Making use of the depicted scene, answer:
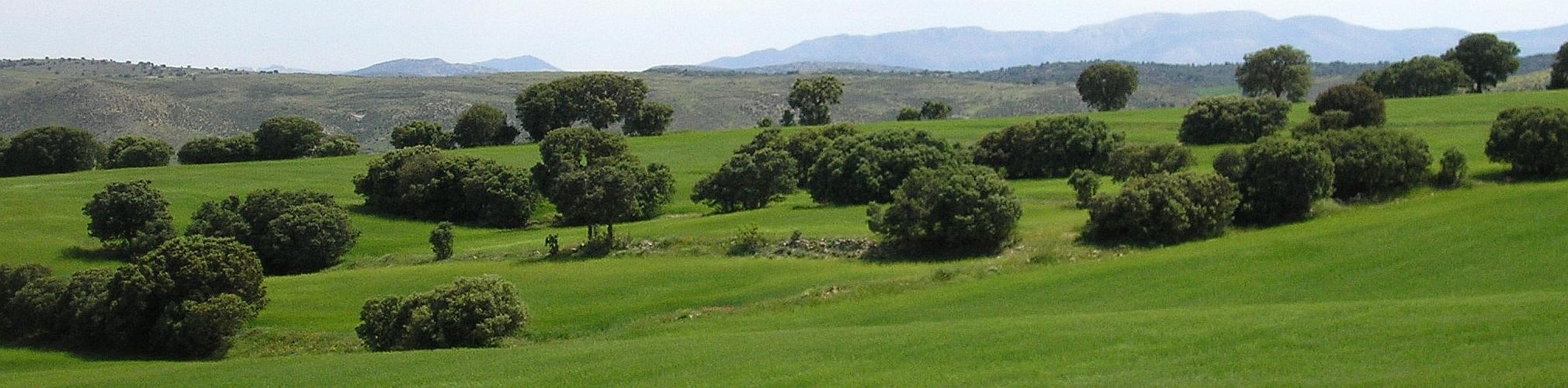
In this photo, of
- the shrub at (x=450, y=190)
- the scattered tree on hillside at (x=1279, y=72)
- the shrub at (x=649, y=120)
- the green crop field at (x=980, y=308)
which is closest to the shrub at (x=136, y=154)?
the shrub at (x=450, y=190)

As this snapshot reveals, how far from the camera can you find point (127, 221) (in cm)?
6825

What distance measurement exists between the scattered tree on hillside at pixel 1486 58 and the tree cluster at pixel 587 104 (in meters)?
107

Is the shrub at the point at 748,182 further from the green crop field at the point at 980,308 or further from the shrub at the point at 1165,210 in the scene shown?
the shrub at the point at 1165,210

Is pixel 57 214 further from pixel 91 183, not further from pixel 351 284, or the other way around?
pixel 351 284

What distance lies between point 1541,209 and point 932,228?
25.8 meters

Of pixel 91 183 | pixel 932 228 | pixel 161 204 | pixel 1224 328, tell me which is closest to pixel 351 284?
pixel 161 204

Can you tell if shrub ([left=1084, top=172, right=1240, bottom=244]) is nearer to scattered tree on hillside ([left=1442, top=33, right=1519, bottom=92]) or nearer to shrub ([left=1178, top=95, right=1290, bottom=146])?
shrub ([left=1178, top=95, right=1290, bottom=146])

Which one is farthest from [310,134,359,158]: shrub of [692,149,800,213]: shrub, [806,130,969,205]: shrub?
[806,130,969,205]: shrub

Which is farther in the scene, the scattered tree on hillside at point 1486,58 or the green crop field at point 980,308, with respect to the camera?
the scattered tree on hillside at point 1486,58

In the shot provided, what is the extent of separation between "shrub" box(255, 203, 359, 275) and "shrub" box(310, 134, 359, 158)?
67106 millimetres

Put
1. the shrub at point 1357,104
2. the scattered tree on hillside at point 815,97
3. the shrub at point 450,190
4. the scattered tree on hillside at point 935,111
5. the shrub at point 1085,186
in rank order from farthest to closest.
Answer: the scattered tree on hillside at point 935,111 < the scattered tree on hillside at point 815,97 < the shrub at point 1357,104 < the shrub at point 450,190 < the shrub at point 1085,186

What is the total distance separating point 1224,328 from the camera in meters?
26.2

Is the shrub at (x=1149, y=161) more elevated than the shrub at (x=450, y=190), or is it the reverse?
the shrub at (x=1149, y=161)

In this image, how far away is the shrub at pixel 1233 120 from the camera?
93.9 m
